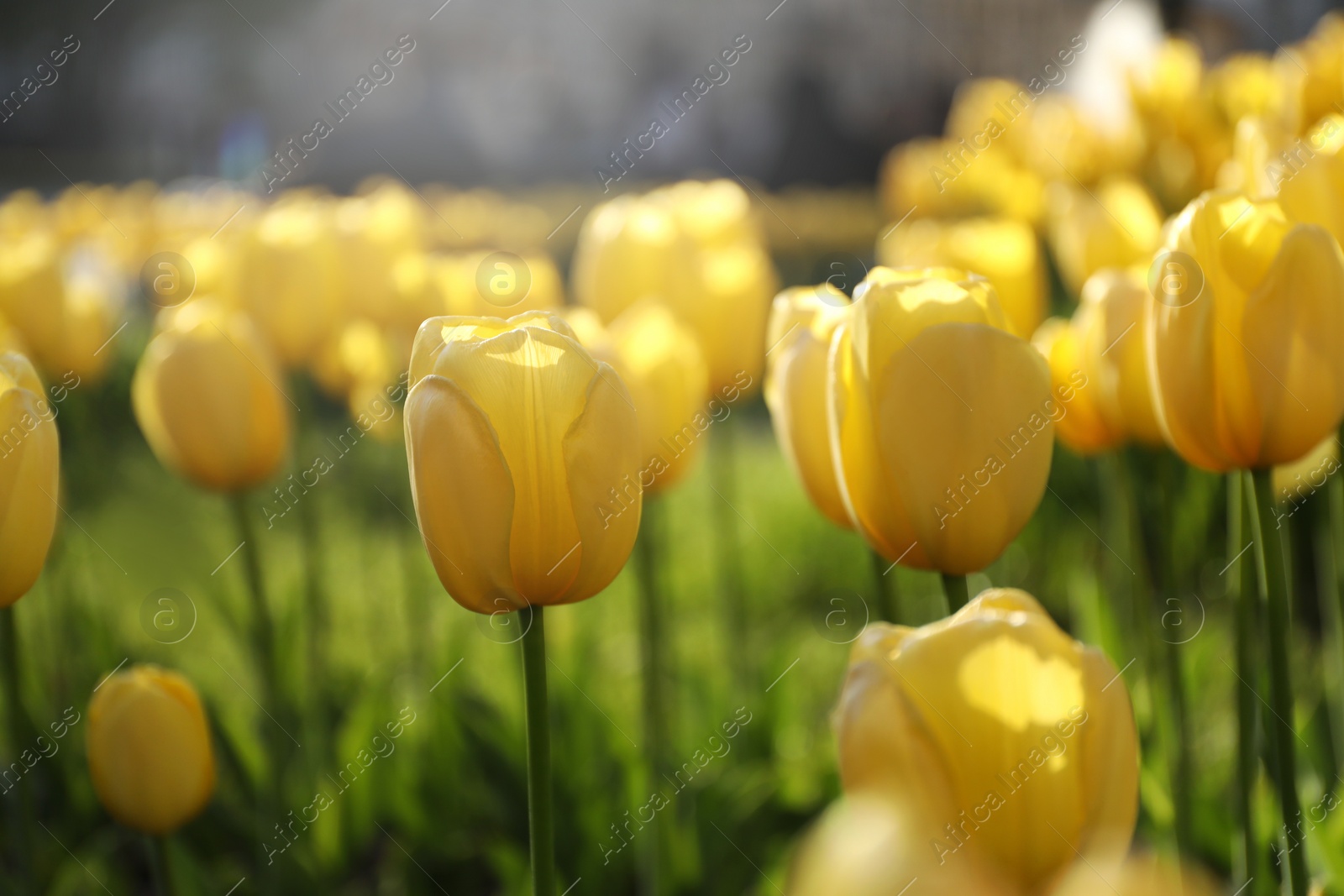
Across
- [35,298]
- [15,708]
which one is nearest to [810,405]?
[15,708]

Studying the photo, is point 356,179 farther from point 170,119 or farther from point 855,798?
point 855,798

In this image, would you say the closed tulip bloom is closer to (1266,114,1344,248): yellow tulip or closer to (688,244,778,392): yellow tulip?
(1266,114,1344,248): yellow tulip

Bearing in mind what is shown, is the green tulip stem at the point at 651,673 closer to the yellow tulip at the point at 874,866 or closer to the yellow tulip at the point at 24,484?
the yellow tulip at the point at 24,484

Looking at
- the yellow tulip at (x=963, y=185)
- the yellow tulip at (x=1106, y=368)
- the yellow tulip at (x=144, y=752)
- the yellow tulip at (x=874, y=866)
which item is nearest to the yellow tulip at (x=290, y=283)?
the yellow tulip at (x=144, y=752)

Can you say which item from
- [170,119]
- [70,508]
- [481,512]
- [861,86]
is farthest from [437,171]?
[481,512]

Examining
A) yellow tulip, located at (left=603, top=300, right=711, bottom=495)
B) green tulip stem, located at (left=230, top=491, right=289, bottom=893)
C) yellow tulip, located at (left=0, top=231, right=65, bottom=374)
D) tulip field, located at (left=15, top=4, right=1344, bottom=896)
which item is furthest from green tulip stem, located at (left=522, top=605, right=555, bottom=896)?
yellow tulip, located at (left=0, top=231, right=65, bottom=374)

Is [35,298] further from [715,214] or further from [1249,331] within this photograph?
[1249,331]

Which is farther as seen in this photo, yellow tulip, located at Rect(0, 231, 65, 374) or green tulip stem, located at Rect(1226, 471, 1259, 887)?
yellow tulip, located at Rect(0, 231, 65, 374)
